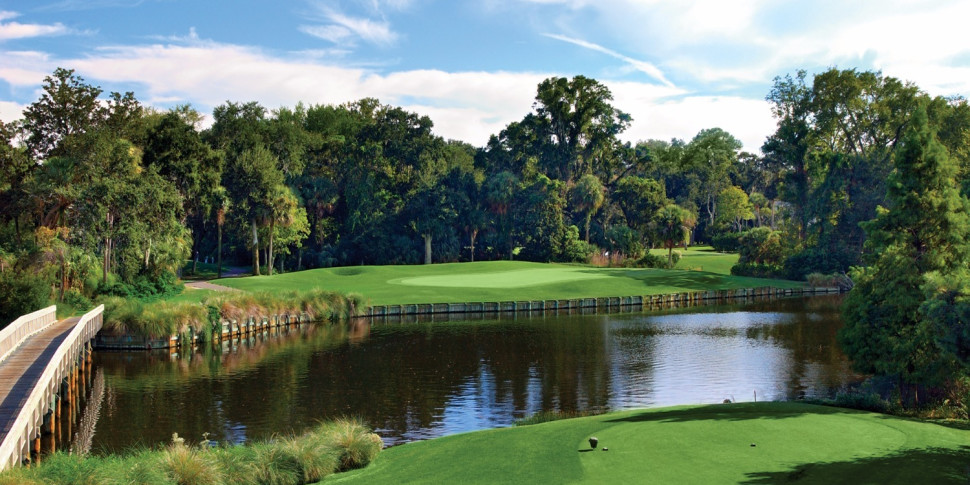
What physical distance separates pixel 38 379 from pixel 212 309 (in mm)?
24364

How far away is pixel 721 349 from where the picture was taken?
140 feet

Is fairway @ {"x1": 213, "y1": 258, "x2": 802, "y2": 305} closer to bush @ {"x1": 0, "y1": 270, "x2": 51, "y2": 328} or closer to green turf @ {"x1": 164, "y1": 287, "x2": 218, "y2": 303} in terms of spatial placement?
green turf @ {"x1": 164, "y1": 287, "x2": 218, "y2": 303}

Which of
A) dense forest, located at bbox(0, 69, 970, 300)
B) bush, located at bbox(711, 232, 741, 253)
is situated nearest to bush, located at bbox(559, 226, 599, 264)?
dense forest, located at bbox(0, 69, 970, 300)

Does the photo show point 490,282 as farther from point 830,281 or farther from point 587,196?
point 830,281

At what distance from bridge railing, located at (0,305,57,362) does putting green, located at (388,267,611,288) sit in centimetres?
3688

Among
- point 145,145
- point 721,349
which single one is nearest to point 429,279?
point 145,145

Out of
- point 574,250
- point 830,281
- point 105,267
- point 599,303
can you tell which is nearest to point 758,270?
point 830,281

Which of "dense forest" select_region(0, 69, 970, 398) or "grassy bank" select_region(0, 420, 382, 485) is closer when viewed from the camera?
"grassy bank" select_region(0, 420, 382, 485)

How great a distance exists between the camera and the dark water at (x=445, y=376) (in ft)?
89.9

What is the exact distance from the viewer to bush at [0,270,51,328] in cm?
4059

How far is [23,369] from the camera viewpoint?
26.8m

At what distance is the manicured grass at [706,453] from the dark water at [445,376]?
710cm

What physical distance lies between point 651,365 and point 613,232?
62204 millimetres

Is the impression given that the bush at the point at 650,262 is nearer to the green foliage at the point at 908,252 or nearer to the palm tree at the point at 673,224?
the palm tree at the point at 673,224
